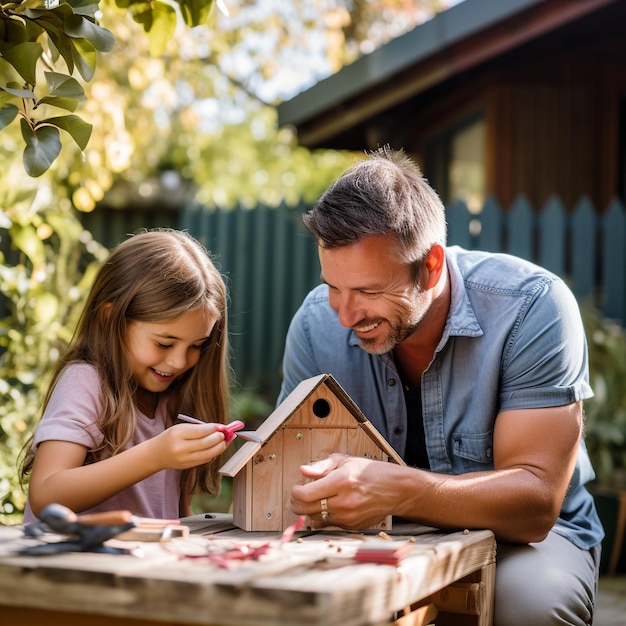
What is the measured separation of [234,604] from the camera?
150 centimetres

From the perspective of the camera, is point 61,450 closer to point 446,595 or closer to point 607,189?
point 446,595

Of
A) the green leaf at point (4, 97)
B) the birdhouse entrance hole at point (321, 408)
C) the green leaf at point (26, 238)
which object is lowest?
the birdhouse entrance hole at point (321, 408)

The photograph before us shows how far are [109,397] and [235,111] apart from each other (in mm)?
20686

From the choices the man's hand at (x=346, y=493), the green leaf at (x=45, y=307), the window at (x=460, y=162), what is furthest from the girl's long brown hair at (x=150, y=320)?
the window at (x=460, y=162)

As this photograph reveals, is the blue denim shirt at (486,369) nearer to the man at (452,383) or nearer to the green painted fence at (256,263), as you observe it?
the man at (452,383)

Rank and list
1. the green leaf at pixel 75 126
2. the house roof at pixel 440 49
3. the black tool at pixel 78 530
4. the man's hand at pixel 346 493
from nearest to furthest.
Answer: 1. the black tool at pixel 78 530
2. the man's hand at pixel 346 493
3. the green leaf at pixel 75 126
4. the house roof at pixel 440 49

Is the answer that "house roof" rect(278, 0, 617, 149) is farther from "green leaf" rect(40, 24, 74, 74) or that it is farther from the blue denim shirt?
"green leaf" rect(40, 24, 74, 74)

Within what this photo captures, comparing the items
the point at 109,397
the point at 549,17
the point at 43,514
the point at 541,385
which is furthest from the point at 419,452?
the point at 549,17

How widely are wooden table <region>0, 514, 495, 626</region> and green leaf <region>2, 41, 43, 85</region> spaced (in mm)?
1161

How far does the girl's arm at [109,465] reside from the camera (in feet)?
7.16

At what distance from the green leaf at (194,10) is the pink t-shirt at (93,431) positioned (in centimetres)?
111

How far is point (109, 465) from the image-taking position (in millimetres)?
2326

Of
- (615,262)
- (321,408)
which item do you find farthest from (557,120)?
(321,408)

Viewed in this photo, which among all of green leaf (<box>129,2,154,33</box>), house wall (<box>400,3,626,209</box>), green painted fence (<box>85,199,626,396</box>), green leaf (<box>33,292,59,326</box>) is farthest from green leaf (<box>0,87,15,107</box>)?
house wall (<box>400,3,626,209</box>)
